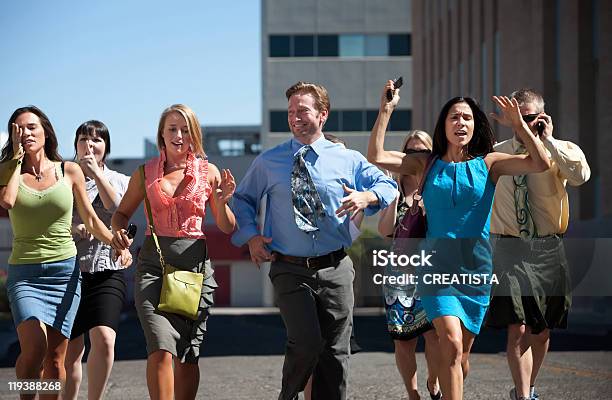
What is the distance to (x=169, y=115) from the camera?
22.2ft

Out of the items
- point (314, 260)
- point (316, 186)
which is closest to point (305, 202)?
point (316, 186)

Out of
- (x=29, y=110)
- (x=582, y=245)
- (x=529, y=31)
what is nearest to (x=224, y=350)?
(x=29, y=110)

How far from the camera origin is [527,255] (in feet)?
25.4

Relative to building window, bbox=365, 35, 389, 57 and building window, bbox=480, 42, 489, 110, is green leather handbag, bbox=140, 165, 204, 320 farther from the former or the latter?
building window, bbox=365, 35, 389, 57

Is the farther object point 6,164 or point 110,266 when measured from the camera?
point 110,266

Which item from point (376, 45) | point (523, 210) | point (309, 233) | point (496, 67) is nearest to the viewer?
point (309, 233)

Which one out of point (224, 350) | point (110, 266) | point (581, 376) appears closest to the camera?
point (110, 266)

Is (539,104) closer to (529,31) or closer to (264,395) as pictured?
(264,395)

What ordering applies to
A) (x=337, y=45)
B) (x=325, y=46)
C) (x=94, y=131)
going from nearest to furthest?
1. (x=94, y=131)
2. (x=337, y=45)
3. (x=325, y=46)

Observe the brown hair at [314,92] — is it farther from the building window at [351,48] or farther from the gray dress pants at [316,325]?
the building window at [351,48]

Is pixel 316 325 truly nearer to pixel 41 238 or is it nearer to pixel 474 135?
pixel 474 135

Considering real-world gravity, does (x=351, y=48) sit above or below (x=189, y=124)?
above

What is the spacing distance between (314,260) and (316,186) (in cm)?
44

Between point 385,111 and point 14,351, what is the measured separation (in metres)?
13.6
